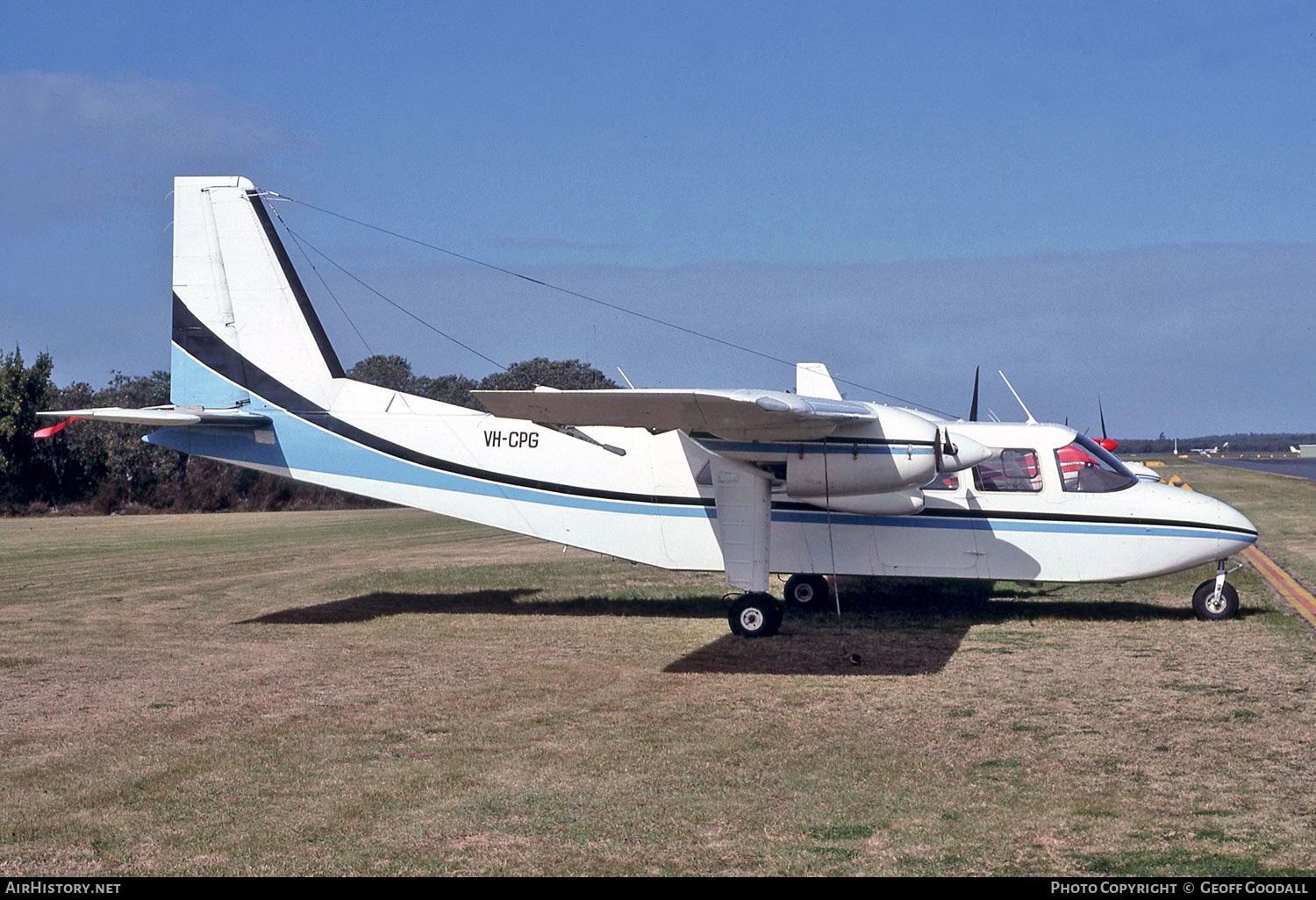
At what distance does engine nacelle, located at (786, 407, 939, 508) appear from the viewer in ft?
43.0

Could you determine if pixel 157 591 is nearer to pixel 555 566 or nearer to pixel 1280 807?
pixel 555 566

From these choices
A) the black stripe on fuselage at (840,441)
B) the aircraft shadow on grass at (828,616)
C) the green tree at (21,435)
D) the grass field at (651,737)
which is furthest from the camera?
the green tree at (21,435)

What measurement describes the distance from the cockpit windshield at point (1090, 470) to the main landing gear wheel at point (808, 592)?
12.5ft

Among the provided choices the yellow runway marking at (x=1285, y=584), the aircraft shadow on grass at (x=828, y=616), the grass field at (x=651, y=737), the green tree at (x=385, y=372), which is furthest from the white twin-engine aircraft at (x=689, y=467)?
the green tree at (x=385, y=372)

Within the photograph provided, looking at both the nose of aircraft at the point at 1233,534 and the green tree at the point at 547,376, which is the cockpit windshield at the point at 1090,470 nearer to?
the nose of aircraft at the point at 1233,534

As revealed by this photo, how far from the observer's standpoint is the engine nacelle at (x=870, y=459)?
13102mm

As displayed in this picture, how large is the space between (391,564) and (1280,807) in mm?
19132

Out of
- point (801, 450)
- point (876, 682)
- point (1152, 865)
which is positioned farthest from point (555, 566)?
point (1152, 865)

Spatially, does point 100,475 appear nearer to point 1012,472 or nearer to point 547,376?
point 547,376

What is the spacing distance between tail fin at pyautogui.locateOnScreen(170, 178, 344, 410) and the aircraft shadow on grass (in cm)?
344

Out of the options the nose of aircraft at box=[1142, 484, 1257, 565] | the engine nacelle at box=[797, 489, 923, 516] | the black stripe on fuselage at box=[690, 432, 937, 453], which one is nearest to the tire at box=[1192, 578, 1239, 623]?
the nose of aircraft at box=[1142, 484, 1257, 565]

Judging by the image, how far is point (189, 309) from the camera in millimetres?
16844

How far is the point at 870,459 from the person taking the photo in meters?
13.2

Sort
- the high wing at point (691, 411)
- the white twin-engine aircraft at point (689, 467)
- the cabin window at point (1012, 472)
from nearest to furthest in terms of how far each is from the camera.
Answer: the high wing at point (691, 411), the white twin-engine aircraft at point (689, 467), the cabin window at point (1012, 472)
